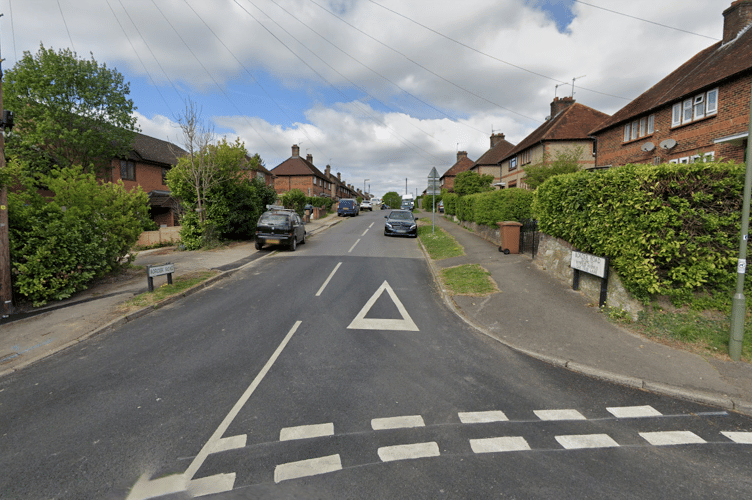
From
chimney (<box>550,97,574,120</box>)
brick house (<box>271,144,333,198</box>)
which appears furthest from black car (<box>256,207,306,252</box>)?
brick house (<box>271,144,333,198</box>)

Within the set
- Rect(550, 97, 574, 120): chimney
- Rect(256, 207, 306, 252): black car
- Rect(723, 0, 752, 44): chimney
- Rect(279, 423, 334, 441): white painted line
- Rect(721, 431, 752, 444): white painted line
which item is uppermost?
Rect(550, 97, 574, 120): chimney

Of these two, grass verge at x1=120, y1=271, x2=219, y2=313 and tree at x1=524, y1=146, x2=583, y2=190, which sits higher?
tree at x1=524, y1=146, x2=583, y2=190

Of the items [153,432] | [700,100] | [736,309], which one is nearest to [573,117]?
[700,100]

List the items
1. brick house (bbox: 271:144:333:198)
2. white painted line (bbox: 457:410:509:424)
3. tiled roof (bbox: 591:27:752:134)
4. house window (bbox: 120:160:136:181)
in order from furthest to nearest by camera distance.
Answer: brick house (bbox: 271:144:333:198) < house window (bbox: 120:160:136:181) < tiled roof (bbox: 591:27:752:134) < white painted line (bbox: 457:410:509:424)

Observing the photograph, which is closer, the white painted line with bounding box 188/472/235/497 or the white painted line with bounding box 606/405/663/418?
the white painted line with bounding box 188/472/235/497

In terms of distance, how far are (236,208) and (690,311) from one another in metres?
17.5

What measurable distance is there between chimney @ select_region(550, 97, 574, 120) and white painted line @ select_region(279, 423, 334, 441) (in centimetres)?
3673

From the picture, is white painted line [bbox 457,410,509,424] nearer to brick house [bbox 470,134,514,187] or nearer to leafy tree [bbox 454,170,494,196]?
leafy tree [bbox 454,170,494,196]

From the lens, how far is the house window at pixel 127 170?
92.6 feet

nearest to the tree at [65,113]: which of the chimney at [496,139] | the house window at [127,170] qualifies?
the house window at [127,170]

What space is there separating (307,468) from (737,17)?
24683mm

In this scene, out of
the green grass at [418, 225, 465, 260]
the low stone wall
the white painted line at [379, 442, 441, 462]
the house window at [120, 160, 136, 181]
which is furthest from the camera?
the house window at [120, 160, 136, 181]

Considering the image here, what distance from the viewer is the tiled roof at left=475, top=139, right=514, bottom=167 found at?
156ft

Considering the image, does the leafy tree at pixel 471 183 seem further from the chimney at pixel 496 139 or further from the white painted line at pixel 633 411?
the white painted line at pixel 633 411
